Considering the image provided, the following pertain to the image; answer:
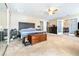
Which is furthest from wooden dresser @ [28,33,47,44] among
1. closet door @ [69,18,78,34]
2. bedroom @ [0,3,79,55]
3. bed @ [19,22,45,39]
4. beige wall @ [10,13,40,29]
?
closet door @ [69,18,78,34]

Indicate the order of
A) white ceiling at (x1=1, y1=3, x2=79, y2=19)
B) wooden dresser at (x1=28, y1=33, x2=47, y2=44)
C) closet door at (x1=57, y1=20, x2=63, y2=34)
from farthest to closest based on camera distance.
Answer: wooden dresser at (x1=28, y1=33, x2=47, y2=44)
closet door at (x1=57, y1=20, x2=63, y2=34)
white ceiling at (x1=1, y1=3, x2=79, y2=19)

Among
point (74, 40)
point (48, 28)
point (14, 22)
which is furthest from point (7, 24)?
point (74, 40)

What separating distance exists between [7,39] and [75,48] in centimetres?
237

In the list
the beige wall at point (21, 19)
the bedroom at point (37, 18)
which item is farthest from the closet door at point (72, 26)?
the beige wall at point (21, 19)

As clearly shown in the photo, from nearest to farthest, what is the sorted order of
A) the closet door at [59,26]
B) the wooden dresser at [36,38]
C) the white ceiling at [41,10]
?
the white ceiling at [41,10]
the closet door at [59,26]
the wooden dresser at [36,38]

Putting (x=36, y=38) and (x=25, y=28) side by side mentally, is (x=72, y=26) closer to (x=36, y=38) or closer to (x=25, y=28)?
(x=25, y=28)

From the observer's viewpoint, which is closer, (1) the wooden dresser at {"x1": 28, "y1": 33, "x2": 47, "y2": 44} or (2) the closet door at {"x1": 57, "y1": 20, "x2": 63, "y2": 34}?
(2) the closet door at {"x1": 57, "y1": 20, "x2": 63, "y2": 34}

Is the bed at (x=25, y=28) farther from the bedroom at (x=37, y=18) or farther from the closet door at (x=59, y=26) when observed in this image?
the closet door at (x=59, y=26)

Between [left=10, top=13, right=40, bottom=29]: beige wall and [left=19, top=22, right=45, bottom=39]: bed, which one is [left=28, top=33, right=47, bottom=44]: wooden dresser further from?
[left=10, top=13, right=40, bottom=29]: beige wall

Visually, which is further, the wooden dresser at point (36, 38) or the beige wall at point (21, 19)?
the wooden dresser at point (36, 38)

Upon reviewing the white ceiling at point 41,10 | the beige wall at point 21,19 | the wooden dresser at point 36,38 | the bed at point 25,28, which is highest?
the white ceiling at point 41,10

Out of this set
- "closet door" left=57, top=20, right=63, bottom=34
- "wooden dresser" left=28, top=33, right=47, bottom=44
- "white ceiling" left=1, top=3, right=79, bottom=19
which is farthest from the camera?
"wooden dresser" left=28, top=33, right=47, bottom=44

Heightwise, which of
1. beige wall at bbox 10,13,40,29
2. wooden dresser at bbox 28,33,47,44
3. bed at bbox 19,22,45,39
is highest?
beige wall at bbox 10,13,40,29

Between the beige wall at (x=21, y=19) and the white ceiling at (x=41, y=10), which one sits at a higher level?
the white ceiling at (x=41, y=10)
